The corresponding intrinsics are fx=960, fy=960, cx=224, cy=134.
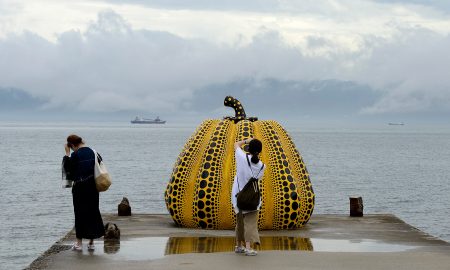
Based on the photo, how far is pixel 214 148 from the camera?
1808cm

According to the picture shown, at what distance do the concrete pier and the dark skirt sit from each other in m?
0.34

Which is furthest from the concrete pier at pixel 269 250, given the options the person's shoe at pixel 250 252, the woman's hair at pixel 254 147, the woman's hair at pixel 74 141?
the woman's hair at pixel 74 141

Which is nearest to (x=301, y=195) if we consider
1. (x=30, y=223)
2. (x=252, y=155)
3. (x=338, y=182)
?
(x=252, y=155)

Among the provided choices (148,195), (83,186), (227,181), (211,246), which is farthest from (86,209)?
(148,195)

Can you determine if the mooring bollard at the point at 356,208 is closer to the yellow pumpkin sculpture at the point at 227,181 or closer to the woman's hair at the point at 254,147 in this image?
the yellow pumpkin sculpture at the point at 227,181

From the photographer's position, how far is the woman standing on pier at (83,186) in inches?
567

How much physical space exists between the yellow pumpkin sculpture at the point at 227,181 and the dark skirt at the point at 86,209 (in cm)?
339

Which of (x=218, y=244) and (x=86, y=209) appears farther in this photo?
(x=218, y=244)

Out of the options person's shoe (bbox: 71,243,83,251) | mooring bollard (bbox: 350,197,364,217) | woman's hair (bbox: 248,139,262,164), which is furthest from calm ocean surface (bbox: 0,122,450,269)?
woman's hair (bbox: 248,139,262,164)

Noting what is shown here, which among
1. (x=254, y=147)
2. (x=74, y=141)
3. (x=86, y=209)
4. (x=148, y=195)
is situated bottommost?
(x=148, y=195)

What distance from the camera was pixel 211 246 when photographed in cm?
1556

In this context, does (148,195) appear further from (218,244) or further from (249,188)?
(249,188)

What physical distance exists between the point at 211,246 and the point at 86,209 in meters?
2.21

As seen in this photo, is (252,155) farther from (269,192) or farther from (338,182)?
(338,182)
